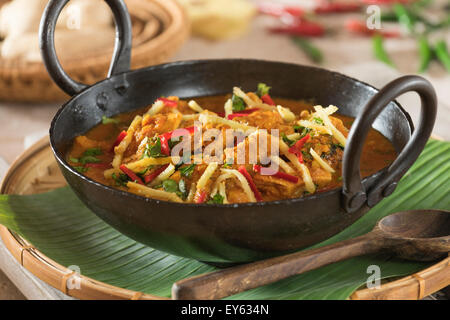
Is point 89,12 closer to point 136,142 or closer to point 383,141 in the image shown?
point 136,142

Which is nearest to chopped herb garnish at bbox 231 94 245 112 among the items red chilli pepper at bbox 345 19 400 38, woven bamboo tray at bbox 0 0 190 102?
woven bamboo tray at bbox 0 0 190 102

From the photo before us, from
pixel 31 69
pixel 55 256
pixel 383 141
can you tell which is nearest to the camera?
pixel 55 256

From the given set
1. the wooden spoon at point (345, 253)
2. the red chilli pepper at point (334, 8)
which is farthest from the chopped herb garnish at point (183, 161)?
the red chilli pepper at point (334, 8)

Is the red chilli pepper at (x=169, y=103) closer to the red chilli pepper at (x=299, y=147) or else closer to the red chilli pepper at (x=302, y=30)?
the red chilli pepper at (x=299, y=147)

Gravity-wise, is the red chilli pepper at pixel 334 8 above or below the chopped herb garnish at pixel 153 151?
above

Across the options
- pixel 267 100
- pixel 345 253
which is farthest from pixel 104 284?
pixel 267 100

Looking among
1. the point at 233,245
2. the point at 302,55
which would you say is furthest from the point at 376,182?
the point at 302,55

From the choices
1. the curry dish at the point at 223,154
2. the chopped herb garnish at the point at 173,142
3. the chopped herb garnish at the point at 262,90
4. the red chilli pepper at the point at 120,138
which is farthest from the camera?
the chopped herb garnish at the point at 262,90
